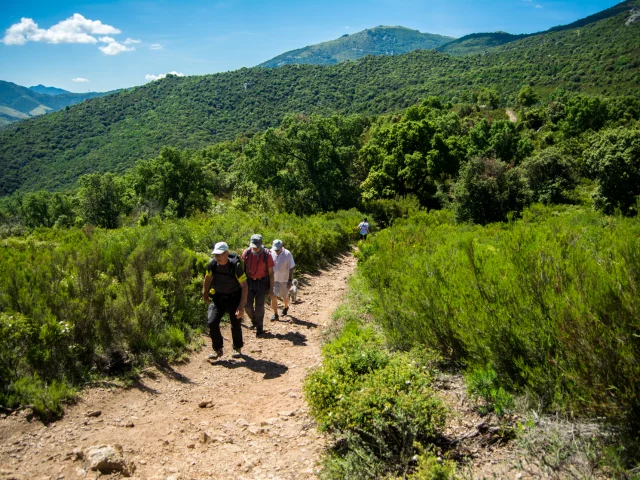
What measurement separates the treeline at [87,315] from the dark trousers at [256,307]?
879mm

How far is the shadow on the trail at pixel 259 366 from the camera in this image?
559 centimetres

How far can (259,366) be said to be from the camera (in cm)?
579

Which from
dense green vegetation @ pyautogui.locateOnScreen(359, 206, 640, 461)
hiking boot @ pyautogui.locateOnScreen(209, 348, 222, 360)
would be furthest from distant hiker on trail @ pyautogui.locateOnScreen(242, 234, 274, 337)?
dense green vegetation @ pyautogui.locateOnScreen(359, 206, 640, 461)

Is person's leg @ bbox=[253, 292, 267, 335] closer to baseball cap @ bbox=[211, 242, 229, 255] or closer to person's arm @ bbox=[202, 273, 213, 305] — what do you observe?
person's arm @ bbox=[202, 273, 213, 305]

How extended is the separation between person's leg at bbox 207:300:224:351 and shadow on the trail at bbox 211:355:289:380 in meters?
0.27

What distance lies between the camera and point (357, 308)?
7.56 meters

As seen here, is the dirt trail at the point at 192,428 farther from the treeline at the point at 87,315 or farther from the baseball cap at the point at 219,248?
the baseball cap at the point at 219,248

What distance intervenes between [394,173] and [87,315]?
28696 millimetres

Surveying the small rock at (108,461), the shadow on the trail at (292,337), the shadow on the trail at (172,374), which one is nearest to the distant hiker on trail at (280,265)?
the shadow on the trail at (292,337)

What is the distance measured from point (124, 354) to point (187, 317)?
4.99 feet

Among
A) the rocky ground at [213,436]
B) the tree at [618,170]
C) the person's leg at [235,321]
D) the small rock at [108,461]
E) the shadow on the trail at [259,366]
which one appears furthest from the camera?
the tree at [618,170]

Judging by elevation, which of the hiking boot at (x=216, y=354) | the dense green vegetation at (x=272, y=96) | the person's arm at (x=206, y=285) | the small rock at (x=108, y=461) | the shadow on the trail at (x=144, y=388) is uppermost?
the dense green vegetation at (x=272, y=96)

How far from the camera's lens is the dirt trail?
3.42 meters

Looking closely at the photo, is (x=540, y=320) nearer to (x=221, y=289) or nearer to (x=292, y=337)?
(x=221, y=289)
